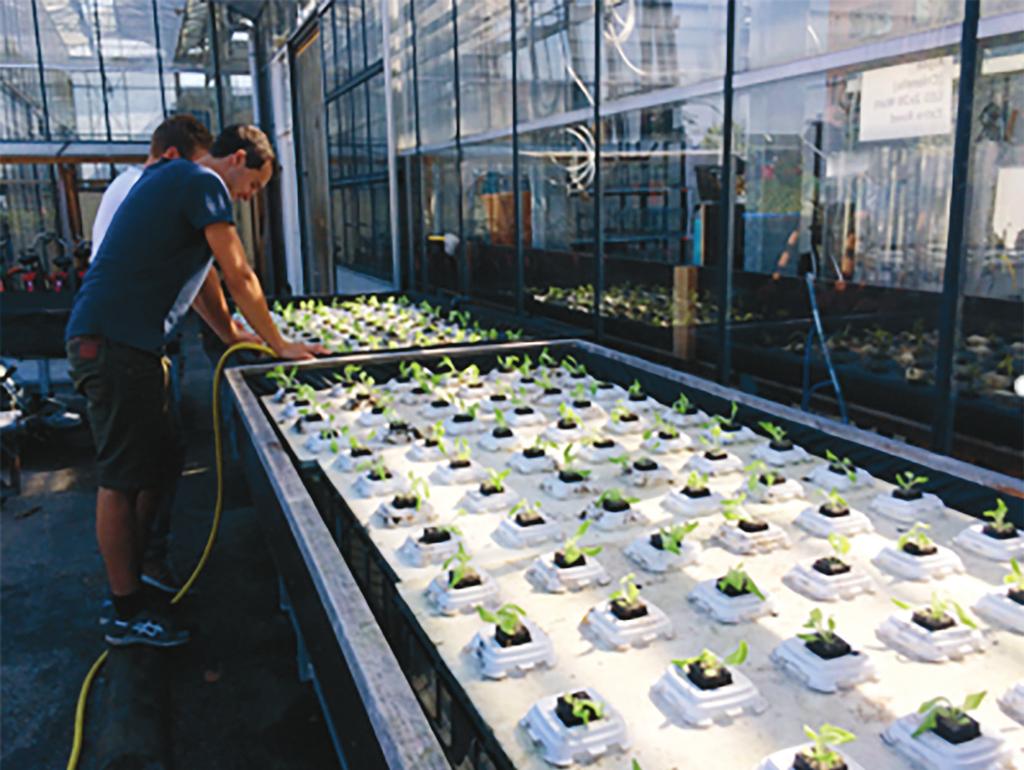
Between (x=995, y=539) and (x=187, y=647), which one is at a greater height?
(x=995, y=539)

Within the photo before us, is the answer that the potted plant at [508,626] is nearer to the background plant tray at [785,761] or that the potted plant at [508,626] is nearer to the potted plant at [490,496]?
the background plant tray at [785,761]

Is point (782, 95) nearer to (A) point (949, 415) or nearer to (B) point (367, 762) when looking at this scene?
(A) point (949, 415)

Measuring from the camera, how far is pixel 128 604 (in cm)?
270

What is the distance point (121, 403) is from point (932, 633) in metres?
2.26

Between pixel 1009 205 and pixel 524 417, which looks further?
pixel 1009 205

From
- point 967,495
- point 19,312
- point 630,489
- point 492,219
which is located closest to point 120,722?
point 630,489

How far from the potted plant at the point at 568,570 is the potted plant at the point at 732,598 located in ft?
0.55

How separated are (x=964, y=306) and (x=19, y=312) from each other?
5254 millimetres

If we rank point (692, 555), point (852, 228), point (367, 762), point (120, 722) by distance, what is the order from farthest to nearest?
1. point (852, 228)
2. point (120, 722)
3. point (692, 555)
4. point (367, 762)

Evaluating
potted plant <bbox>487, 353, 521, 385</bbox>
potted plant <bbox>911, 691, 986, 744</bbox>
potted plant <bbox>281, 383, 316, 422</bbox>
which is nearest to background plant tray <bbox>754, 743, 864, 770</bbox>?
potted plant <bbox>911, 691, 986, 744</bbox>

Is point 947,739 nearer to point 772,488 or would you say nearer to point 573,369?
point 772,488

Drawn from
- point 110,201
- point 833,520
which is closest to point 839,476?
point 833,520

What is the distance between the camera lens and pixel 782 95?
356 cm

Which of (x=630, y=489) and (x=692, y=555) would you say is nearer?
(x=692, y=555)
